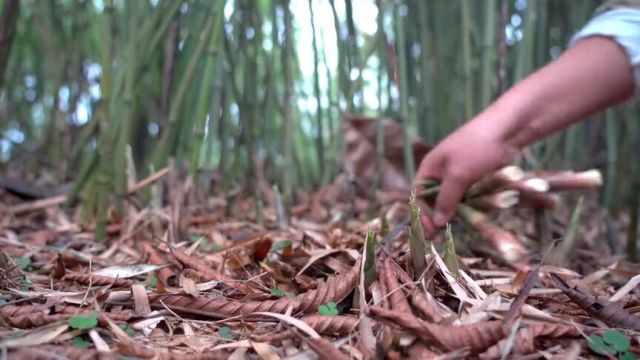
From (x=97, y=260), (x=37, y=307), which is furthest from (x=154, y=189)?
(x=37, y=307)

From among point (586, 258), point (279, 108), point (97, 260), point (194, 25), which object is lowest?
point (586, 258)

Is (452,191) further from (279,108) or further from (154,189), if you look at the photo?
(279,108)

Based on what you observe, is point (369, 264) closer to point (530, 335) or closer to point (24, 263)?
point (530, 335)

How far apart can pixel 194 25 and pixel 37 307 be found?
705 mm

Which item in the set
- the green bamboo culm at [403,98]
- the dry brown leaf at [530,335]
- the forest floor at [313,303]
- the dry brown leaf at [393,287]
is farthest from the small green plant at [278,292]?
the green bamboo culm at [403,98]

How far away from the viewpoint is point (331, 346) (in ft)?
1.54

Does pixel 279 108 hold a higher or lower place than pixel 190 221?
higher

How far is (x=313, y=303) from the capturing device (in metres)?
0.57

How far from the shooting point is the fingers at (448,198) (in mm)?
769

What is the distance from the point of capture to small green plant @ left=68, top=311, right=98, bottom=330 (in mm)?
497

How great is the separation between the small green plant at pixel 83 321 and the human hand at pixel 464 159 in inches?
17.8

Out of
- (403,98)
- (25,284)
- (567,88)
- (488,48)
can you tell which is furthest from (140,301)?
(488,48)

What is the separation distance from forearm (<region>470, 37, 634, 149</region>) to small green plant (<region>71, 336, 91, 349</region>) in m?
0.49

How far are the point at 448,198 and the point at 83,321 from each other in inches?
18.5
